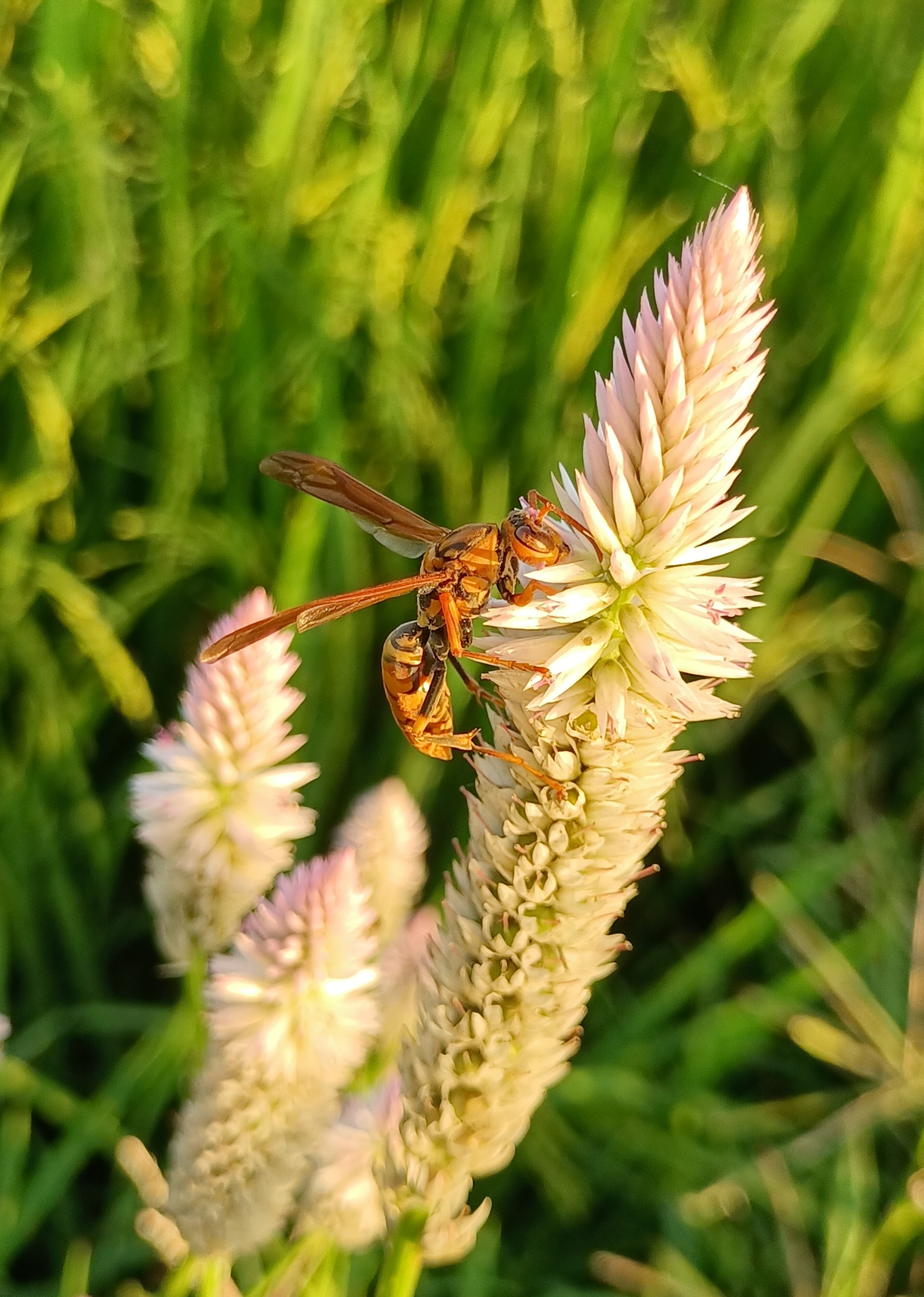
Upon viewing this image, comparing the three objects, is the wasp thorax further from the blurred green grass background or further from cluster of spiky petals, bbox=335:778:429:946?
the blurred green grass background

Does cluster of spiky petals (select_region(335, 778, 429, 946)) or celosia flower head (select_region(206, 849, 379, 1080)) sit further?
cluster of spiky petals (select_region(335, 778, 429, 946))

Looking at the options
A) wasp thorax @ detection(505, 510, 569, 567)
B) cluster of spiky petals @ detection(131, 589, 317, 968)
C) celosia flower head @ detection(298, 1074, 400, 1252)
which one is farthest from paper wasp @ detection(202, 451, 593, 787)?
celosia flower head @ detection(298, 1074, 400, 1252)

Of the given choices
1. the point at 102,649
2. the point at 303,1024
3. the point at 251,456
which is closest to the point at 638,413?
the point at 303,1024

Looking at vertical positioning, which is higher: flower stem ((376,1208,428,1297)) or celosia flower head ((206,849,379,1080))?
celosia flower head ((206,849,379,1080))

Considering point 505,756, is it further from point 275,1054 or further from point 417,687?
point 275,1054

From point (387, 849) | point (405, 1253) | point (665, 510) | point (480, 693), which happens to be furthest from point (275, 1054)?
point (665, 510)

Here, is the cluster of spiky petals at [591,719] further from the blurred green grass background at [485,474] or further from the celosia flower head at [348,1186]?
the blurred green grass background at [485,474]
